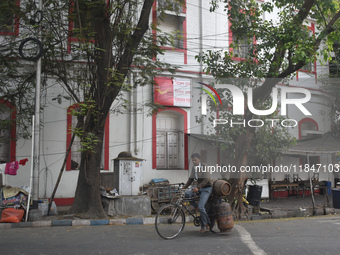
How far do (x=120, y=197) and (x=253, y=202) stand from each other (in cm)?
439

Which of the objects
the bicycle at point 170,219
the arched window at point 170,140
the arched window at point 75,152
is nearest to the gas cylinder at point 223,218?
the bicycle at point 170,219

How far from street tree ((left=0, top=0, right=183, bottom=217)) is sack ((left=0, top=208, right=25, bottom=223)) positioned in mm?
1375

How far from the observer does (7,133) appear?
12000mm

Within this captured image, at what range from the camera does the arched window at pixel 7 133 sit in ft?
38.2

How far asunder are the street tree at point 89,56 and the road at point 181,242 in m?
2.36

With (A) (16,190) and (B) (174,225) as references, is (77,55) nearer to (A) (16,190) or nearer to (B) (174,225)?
(A) (16,190)

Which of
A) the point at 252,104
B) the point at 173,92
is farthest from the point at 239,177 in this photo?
the point at 173,92

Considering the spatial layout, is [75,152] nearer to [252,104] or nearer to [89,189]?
[89,189]

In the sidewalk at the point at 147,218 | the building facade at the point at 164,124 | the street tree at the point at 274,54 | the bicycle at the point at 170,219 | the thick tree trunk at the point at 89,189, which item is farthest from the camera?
the building facade at the point at 164,124

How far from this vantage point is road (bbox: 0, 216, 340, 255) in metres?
5.68

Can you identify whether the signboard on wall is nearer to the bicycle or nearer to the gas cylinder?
the gas cylinder

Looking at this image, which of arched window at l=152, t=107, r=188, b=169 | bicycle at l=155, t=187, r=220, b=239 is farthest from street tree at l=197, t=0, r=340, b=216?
bicycle at l=155, t=187, r=220, b=239

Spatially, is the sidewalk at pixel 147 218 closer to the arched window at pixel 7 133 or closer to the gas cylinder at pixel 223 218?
the gas cylinder at pixel 223 218

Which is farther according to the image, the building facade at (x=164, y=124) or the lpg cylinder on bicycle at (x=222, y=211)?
the building facade at (x=164, y=124)
